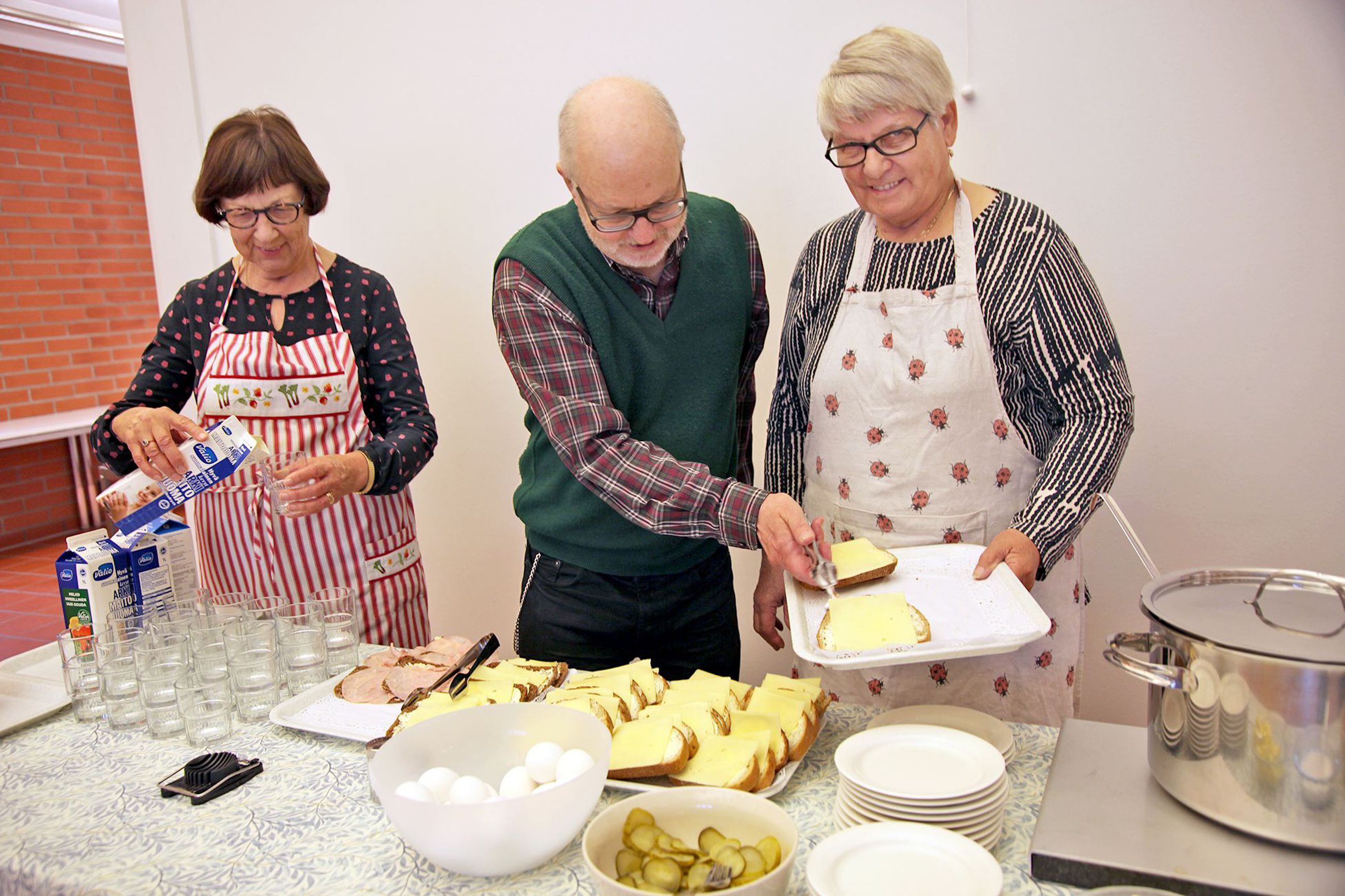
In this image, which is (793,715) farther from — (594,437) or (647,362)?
(647,362)

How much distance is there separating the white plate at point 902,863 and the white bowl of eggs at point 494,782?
0.32 metres

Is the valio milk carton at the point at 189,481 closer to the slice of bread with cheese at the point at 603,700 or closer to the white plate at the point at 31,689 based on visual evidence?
the white plate at the point at 31,689

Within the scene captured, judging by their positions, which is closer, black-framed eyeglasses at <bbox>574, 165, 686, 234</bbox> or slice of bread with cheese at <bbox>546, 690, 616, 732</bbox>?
slice of bread with cheese at <bbox>546, 690, 616, 732</bbox>

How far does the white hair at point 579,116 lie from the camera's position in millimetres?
1825

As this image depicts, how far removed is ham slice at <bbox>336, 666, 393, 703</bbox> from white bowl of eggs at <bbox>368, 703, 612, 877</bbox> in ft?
1.29

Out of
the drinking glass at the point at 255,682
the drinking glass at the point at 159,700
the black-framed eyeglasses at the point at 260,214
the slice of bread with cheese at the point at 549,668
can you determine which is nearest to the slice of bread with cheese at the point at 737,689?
the slice of bread with cheese at the point at 549,668

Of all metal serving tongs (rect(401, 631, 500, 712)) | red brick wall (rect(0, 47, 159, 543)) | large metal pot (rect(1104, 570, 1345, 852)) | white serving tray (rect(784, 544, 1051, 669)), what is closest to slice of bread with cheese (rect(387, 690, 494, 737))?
metal serving tongs (rect(401, 631, 500, 712))

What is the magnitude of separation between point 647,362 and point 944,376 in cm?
62

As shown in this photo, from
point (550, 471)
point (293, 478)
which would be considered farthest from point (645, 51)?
point (293, 478)

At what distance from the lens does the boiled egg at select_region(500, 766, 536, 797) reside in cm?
126

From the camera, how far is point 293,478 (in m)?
2.11

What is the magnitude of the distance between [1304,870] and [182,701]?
5.32ft

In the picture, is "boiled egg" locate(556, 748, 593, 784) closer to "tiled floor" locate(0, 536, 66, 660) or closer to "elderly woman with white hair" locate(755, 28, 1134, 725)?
"elderly woman with white hair" locate(755, 28, 1134, 725)

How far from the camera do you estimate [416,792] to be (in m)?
1.22
